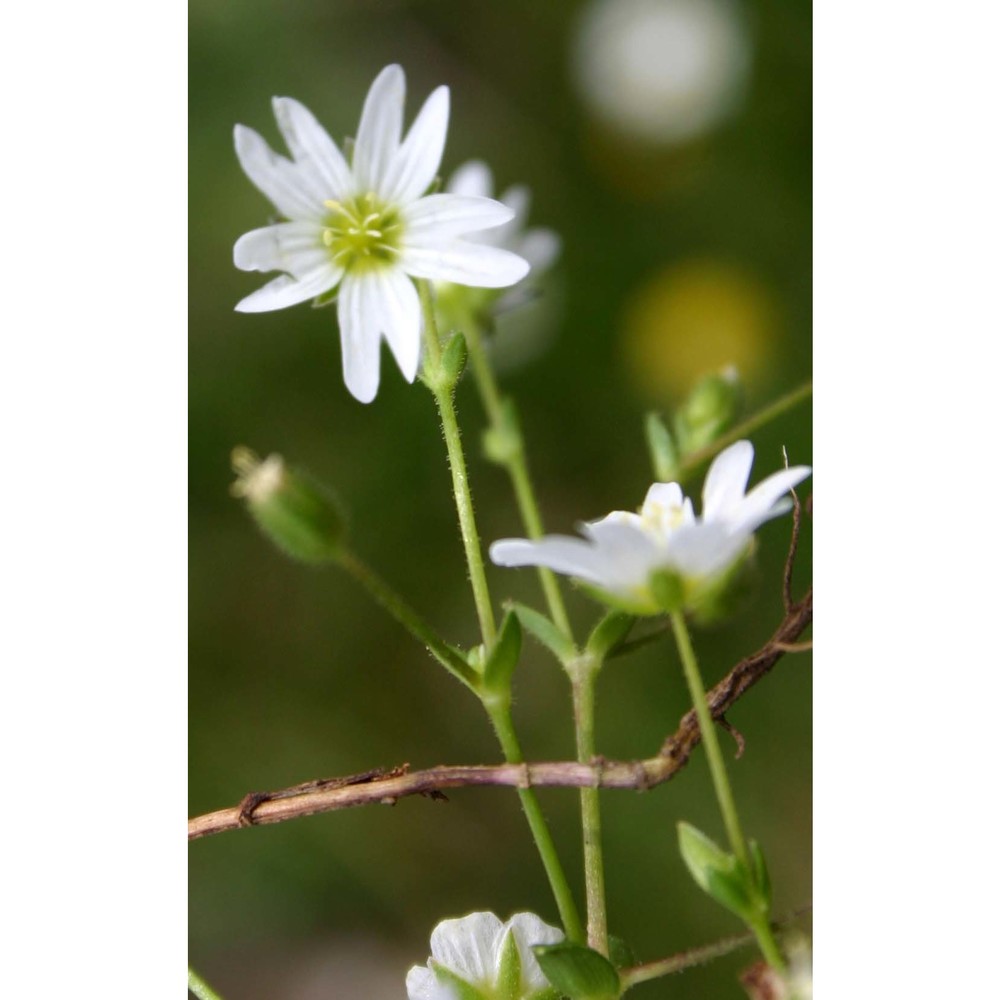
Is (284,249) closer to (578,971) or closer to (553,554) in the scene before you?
(553,554)

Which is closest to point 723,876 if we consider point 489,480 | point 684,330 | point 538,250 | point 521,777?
point 521,777

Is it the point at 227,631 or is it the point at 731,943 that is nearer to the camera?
the point at 731,943

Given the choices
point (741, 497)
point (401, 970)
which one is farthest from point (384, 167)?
point (401, 970)

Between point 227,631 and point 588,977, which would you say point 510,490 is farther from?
point 588,977

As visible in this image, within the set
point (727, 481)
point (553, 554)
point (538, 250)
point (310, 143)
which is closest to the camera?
point (553, 554)

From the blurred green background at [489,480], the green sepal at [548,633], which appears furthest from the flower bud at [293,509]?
the blurred green background at [489,480]
